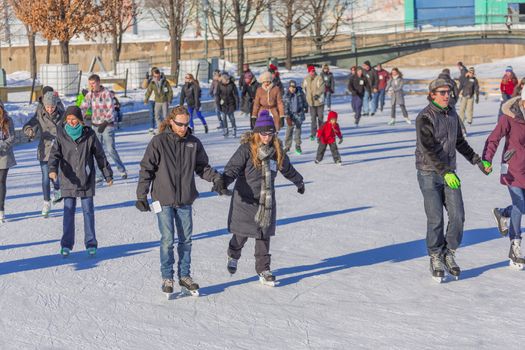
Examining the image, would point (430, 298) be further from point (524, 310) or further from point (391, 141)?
point (391, 141)

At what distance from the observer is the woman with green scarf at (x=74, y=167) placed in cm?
922

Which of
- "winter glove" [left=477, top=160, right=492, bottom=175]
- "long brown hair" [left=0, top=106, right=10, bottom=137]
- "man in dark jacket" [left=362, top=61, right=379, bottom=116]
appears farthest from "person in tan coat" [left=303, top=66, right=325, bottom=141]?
"winter glove" [left=477, top=160, right=492, bottom=175]

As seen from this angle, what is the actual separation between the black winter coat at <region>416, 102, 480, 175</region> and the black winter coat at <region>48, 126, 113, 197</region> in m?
2.84

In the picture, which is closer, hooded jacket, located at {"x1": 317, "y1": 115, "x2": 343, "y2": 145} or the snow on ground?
the snow on ground

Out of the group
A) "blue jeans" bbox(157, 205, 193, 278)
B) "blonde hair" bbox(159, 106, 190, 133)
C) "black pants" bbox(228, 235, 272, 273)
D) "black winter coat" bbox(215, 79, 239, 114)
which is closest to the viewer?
"blonde hair" bbox(159, 106, 190, 133)

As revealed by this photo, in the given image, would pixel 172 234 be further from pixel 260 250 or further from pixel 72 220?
pixel 72 220

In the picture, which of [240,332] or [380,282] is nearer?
[240,332]

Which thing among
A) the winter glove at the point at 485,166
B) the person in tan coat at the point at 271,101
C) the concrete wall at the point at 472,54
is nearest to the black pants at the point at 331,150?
the person in tan coat at the point at 271,101

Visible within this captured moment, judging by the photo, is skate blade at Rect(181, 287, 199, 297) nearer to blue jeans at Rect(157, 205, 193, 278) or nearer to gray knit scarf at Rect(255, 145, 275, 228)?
blue jeans at Rect(157, 205, 193, 278)

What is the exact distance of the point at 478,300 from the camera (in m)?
7.61

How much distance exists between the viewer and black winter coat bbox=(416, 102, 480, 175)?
26.0ft

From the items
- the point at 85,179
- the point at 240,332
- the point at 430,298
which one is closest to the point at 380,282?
the point at 430,298

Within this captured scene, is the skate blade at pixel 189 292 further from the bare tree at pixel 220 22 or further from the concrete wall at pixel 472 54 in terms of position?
the concrete wall at pixel 472 54

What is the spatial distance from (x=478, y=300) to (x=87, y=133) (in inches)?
148
